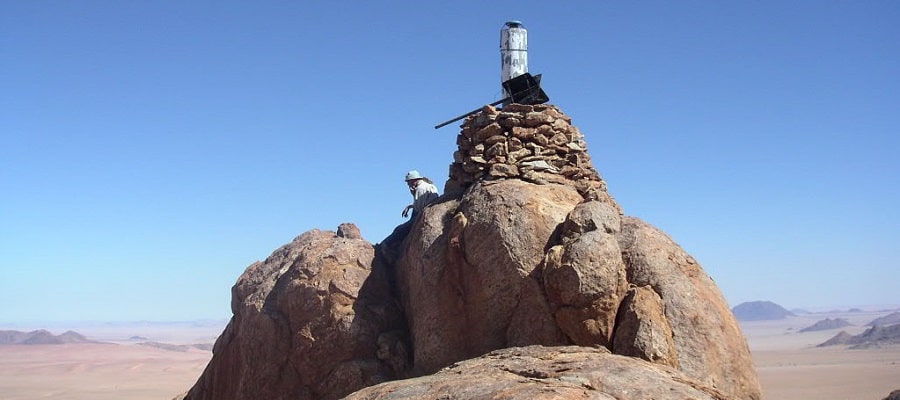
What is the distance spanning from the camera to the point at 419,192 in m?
15.8

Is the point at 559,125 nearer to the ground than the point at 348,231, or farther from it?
farther from it

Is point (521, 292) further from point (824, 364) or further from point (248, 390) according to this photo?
point (824, 364)

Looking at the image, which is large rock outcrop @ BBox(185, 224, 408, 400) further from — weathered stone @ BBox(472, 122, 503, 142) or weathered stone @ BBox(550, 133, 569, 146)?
weathered stone @ BBox(550, 133, 569, 146)

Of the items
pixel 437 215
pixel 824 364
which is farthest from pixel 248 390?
pixel 824 364

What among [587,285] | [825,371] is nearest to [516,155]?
[587,285]

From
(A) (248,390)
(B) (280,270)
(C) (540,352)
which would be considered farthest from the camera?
(B) (280,270)

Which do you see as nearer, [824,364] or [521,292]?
[521,292]

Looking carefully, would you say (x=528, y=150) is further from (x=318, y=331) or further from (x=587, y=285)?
(x=318, y=331)

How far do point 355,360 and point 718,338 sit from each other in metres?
4.69

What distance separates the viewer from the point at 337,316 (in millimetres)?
14016

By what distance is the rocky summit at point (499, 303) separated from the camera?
10.5 meters

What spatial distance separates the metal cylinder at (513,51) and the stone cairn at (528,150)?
2153mm

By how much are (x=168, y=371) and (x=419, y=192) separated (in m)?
78.9

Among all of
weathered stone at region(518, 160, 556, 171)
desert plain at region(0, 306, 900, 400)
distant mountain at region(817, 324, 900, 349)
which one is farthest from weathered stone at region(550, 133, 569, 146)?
distant mountain at region(817, 324, 900, 349)
